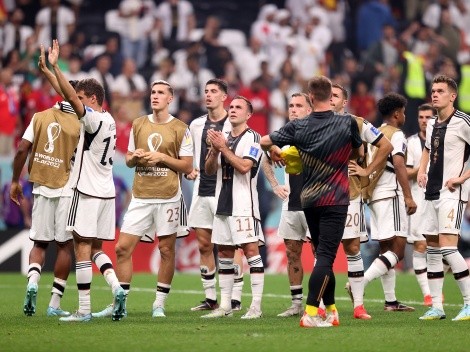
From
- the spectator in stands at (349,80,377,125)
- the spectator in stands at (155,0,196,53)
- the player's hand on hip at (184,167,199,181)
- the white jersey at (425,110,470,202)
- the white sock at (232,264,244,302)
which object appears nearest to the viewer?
the white jersey at (425,110,470,202)

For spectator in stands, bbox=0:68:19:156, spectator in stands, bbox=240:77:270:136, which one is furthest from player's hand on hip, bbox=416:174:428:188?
spectator in stands, bbox=0:68:19:156

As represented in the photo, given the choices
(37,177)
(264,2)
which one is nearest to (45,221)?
(37,177)

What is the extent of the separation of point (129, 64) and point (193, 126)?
9.88 metres

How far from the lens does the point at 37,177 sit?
11750mm

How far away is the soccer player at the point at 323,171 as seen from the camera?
384 inches

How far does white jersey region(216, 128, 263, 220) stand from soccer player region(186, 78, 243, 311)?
39.9 inches

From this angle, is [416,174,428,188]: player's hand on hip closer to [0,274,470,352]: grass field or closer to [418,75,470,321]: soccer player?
[418,75,470,321]: soccer player

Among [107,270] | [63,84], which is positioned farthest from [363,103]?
[63,84]

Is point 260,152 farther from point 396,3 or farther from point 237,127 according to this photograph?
point 396,3

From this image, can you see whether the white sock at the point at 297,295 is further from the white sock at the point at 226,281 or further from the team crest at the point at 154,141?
the team crest at the point at 154,141

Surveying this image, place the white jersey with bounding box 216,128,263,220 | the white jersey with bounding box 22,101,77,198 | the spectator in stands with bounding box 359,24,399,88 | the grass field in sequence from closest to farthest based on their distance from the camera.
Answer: the grass field, the white jersey with bounding box 216,128,263,220, the white jersey with bounding box 22,101,77,198, the spectator in stands with bounding box 359,24,399,88

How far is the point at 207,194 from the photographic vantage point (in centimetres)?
1292

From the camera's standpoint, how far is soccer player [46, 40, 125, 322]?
10781mm

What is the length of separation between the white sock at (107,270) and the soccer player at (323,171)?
1982 mm
